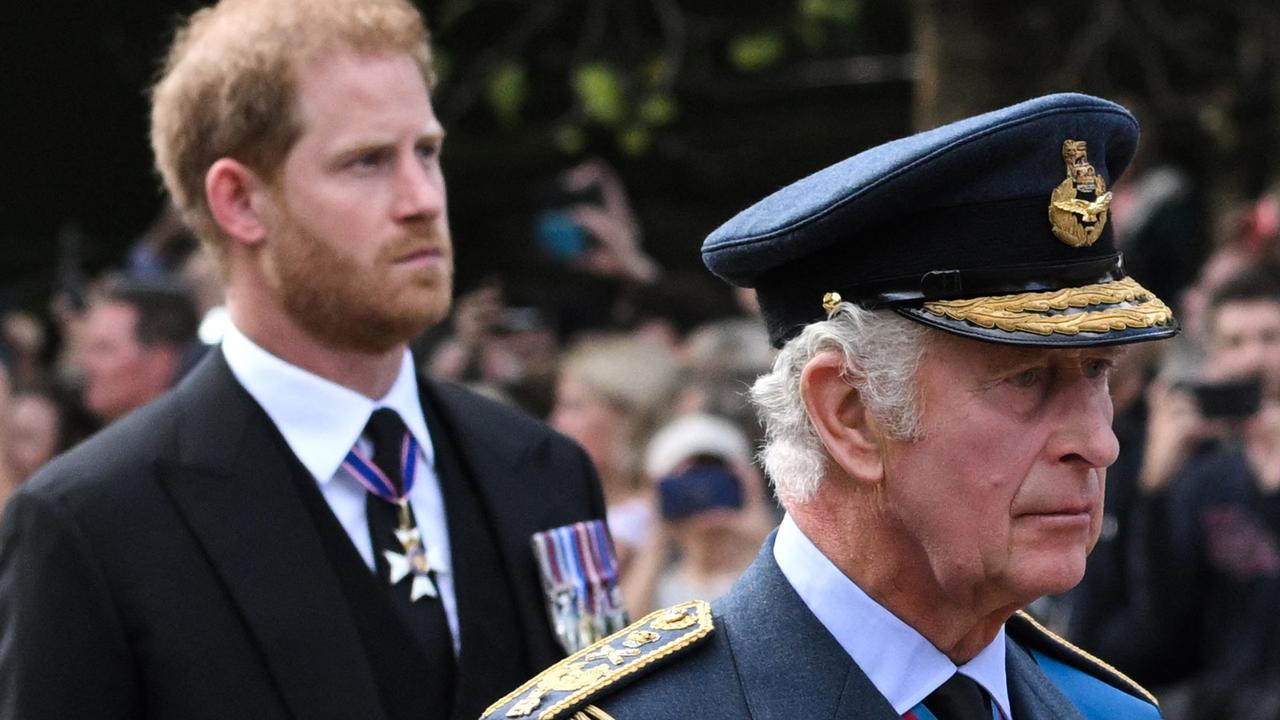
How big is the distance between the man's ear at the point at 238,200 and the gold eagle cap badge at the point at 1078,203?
1.49 meters

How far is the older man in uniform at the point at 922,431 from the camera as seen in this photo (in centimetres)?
238

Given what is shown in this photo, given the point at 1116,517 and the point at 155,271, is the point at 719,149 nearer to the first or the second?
the point at 155,271

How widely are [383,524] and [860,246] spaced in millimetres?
1128

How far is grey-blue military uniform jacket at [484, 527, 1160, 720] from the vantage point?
240 centimetres

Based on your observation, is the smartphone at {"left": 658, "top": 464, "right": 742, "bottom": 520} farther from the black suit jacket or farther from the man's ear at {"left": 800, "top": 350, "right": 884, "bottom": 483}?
the man's ear at {"left": 800, "top": 350, "right": 884, "bottom": 483}

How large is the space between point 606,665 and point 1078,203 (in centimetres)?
81

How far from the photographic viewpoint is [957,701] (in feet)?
7.97

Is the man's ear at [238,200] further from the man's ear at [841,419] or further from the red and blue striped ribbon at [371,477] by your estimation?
the man's ear at [841,419]

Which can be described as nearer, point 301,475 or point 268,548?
point 268,548

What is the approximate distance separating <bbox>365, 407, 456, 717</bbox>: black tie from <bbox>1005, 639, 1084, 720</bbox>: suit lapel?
3.19 feet

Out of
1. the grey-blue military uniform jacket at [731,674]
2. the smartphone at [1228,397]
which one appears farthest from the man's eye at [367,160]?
the smartphone at [1228,397]

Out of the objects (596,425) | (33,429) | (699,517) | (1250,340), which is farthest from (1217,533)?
(33,429)

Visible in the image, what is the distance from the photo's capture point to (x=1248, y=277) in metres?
6.94

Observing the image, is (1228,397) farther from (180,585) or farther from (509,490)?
(180,585)
